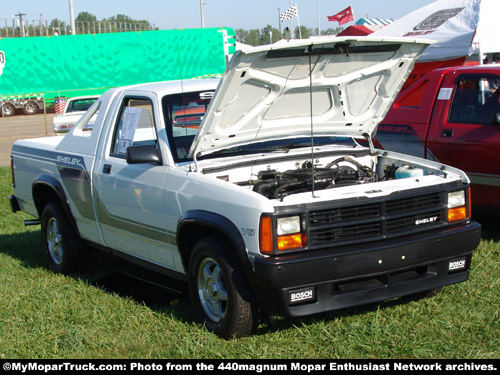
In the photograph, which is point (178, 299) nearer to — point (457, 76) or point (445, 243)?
point (445, 243)

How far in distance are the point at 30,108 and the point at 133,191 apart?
30.8m

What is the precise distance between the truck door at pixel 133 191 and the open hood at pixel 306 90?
0.54 meters

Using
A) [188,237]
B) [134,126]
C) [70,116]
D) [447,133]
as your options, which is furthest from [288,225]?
[70,116]

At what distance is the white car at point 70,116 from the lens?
1939cm

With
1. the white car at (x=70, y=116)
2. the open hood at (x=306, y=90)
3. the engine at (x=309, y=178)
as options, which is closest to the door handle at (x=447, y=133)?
the open hood at (x=306, y=90)

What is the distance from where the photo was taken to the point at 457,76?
7.34 metres

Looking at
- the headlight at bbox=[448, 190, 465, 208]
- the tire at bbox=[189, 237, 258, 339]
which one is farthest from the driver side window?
the headlight at bbox=[448, 190, 465, 208]

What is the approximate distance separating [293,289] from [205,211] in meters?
0.84

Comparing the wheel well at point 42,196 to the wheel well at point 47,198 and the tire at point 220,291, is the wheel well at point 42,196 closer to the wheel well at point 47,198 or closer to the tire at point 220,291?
the wheel well at point 47,198

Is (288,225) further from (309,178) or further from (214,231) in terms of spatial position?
(309,178)

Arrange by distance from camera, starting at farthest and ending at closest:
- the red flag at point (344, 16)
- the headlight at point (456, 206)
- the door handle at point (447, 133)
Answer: the red flag at point (344, 16) → the door handle at point (447, 133) → the headlight at point (456, 206)

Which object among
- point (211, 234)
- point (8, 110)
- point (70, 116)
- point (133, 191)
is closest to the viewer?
point (211, 234)

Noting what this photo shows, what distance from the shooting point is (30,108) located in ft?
112

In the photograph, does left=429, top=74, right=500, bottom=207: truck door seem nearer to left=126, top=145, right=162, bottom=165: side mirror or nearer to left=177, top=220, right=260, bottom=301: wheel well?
left=177, top=220, right=260, bottom=301: wheel well
